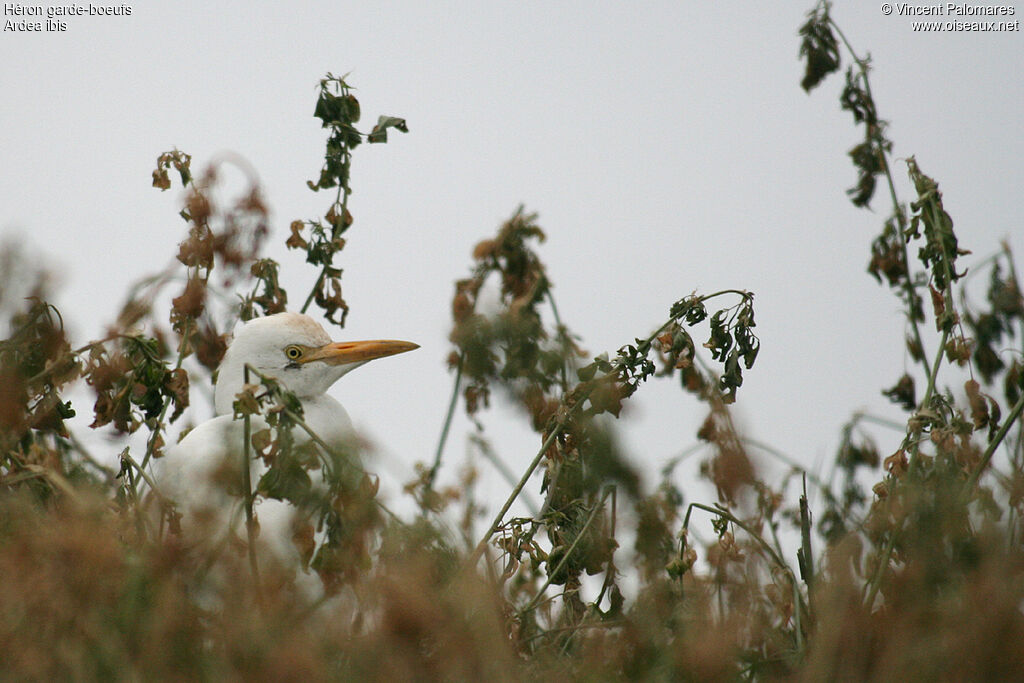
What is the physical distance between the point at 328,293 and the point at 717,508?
181 centimetres

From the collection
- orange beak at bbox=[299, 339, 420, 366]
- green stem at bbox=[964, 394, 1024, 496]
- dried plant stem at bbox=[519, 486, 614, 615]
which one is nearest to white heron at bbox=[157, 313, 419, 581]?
orange beak at bbox=[299, 339, 420, 366]

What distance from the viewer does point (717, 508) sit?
2.66 metres

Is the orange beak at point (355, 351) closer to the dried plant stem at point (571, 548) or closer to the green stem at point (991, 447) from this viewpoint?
the dried plant stem at point (571, 548)

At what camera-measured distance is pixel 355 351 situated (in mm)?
4281

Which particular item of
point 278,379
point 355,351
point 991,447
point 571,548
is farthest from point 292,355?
point 991,447

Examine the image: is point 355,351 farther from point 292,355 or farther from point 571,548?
point 571,548

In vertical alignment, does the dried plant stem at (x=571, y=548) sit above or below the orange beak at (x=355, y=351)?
below

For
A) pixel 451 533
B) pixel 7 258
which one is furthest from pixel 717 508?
pixel 7 258

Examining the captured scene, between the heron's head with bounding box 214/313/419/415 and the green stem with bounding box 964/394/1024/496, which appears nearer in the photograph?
the green stem with bounding box 964/394/1024/496

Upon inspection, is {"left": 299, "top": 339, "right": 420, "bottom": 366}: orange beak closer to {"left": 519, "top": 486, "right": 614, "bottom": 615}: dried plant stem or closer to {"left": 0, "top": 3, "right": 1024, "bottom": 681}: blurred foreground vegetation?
{"left": 0, "top": 3, "right": 1024, "bottom": 681}: blurred foreground vegetation

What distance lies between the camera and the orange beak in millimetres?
4223

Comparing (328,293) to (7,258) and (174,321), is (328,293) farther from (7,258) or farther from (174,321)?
(7,258)

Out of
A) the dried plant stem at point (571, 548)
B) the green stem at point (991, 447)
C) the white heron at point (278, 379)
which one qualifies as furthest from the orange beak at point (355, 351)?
the green stem at point (991, 447)

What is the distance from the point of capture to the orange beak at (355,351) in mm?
4223
